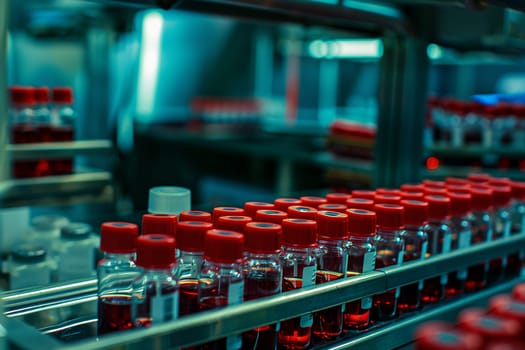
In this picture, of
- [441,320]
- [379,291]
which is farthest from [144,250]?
[441,320]

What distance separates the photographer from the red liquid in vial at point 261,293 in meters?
0.90

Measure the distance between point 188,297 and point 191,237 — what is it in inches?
3.4

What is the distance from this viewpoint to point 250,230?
35.1 inches

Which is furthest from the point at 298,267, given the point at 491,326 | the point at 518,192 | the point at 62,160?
the point at 62,160

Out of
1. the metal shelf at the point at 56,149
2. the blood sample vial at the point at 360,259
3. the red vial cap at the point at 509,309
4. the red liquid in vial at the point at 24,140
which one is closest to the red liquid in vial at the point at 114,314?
the blood sample vial at the point at 360,259

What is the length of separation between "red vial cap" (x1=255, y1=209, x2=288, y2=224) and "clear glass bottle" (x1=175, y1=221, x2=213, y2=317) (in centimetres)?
12

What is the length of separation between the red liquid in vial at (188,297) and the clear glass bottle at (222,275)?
1 cm

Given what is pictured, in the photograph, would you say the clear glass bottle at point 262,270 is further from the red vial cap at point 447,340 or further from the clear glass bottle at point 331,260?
the red vial cap at point 447,340

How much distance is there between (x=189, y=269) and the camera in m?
0.92

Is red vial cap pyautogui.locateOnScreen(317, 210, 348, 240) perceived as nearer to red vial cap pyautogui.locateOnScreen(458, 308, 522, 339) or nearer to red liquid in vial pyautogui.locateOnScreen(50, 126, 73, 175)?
red vial cap pyautogui.locateOnScreen(458, 308, 522, 339)

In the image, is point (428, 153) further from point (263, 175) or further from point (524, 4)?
point (263, 175)

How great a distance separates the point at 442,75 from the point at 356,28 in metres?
3.73

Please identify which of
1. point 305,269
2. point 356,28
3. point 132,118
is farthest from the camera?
point 132,118

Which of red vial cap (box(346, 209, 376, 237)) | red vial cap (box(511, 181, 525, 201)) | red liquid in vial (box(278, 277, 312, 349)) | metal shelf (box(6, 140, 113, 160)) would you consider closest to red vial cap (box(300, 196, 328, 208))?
red vial cap (box(346, 209, 376, 237))
